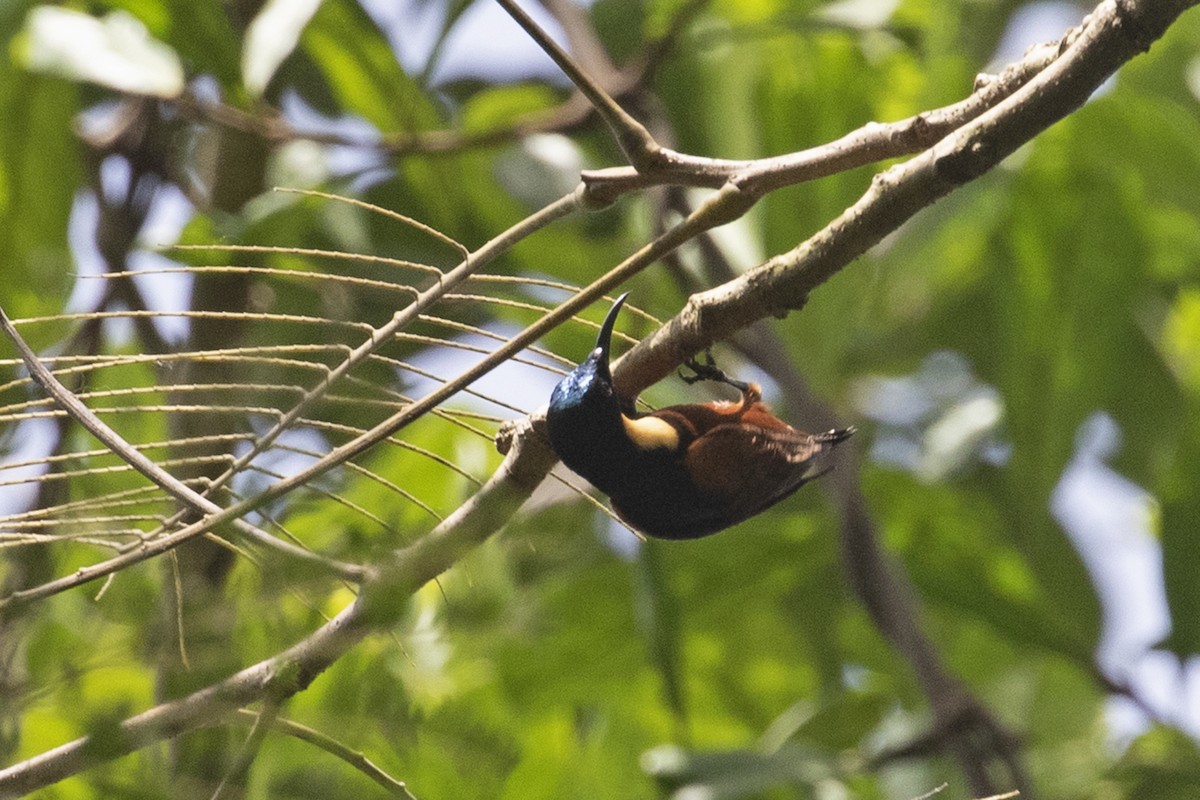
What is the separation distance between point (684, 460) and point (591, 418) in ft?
0.43

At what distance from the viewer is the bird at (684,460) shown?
0.95 m

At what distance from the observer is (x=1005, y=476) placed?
2.10 meters

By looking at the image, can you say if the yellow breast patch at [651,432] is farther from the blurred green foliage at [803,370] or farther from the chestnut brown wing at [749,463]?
the blurred green foliage at [803,370]

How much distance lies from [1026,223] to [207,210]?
1.25 metres

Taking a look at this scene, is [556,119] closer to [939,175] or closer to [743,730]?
[743,730]

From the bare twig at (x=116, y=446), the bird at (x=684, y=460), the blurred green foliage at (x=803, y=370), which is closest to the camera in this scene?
the bare twig at (x=116, y=446)

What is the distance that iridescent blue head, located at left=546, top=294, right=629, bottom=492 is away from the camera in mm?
892

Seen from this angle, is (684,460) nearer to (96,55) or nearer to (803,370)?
(803,370)

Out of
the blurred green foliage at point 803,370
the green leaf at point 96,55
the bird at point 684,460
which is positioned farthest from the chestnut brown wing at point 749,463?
the green leaf at point 96,55

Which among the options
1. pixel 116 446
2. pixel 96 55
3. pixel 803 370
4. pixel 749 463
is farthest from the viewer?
pixel 803 370

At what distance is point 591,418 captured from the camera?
93 cm

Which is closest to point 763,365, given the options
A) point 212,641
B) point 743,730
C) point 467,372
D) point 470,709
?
point 470,709

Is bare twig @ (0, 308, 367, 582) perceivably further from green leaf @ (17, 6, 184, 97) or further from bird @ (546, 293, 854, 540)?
green leaf @ (17, 6, 184, 97)

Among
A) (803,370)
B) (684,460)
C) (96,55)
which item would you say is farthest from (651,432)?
(96,55)
